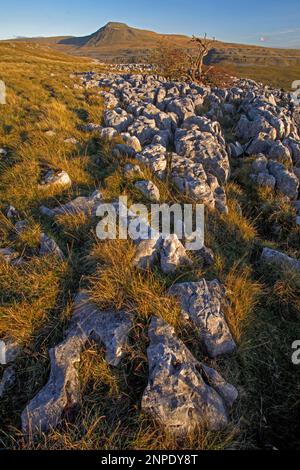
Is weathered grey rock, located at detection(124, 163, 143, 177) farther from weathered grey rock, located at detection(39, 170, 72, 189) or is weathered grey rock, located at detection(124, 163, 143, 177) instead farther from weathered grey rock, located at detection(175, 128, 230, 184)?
weathered grey rock, located at detection(175, 128, 230, 184)

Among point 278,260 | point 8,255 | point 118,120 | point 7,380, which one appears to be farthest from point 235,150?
point 7,380

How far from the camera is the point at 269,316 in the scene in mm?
4035

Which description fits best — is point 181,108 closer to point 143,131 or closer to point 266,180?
point 143,131

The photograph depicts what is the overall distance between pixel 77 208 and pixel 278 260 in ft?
11.9

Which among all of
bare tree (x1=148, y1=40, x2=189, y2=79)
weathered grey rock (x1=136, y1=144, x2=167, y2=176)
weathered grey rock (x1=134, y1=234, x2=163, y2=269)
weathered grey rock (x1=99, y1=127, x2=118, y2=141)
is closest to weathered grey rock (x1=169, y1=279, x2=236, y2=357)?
weathered grey rock (x1=134, y1=234, x2=163, y2=269)

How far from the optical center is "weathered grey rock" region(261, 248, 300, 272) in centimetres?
471

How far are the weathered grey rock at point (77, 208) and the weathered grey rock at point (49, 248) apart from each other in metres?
0.74

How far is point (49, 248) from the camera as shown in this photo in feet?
14.3

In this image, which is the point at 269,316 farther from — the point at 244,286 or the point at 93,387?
the point at 93,387

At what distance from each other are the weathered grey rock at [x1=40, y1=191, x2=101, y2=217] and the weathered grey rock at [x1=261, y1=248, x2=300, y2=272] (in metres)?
3.11

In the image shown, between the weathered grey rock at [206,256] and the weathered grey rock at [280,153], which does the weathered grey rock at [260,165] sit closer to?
the weathered grey rock at [280,153]

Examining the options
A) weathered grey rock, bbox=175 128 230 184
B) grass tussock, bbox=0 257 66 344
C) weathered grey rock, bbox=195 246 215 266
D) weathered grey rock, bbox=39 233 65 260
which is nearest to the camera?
grass tussock, bbox=0 257 66 344

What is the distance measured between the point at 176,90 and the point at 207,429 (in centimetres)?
1634
